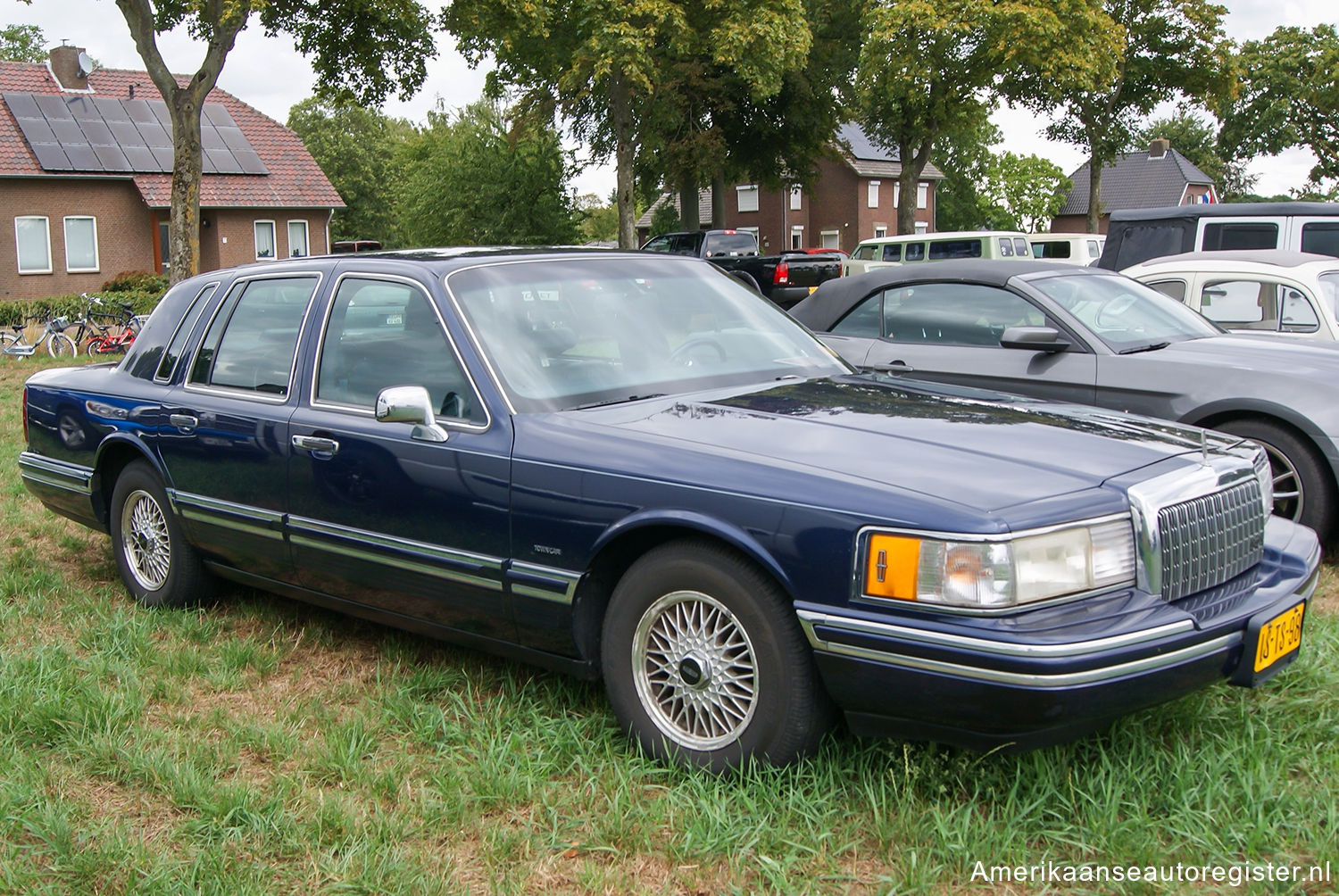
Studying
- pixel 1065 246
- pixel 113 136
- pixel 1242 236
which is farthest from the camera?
pixel 113 136

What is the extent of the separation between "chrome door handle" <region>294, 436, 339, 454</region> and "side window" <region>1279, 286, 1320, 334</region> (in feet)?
20.9

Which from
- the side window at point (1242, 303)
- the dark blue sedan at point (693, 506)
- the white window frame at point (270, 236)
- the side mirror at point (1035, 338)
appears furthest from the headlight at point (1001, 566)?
the white window frame at point (270, 236)

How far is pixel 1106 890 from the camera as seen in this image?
2750 millimetres

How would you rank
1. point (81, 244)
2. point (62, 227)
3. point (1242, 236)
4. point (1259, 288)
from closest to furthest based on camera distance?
point (1259, 288)
point (1242, 236)
point (62, 227)
point (81, 244)

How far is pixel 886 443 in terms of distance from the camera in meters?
3.27

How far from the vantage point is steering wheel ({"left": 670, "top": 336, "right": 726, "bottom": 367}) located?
4188 mm

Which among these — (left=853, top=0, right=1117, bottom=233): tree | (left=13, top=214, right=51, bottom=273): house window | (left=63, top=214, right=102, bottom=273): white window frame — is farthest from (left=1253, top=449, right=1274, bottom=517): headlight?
(left=63, top=214, right=102, bottom=273): white window frame

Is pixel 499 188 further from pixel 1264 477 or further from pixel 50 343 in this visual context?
pixel 1264 477

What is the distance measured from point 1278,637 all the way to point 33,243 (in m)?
35.2

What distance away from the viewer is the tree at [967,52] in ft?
104

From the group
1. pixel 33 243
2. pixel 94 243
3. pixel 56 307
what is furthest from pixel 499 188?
pixel 56 307

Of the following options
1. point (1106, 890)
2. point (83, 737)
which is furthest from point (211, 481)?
point (1106, 890)

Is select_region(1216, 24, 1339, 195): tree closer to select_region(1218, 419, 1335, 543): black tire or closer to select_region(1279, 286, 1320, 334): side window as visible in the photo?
select_region(1279, 286, 1320, 334): side window

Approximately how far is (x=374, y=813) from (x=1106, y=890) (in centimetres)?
187
